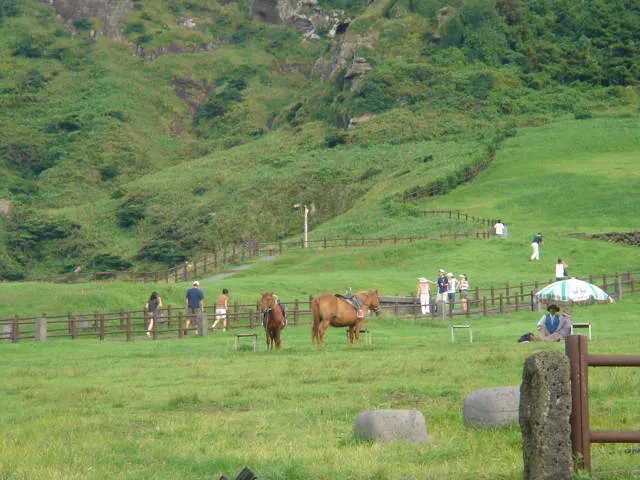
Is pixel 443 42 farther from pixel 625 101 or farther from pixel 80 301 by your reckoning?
pixel 80 301

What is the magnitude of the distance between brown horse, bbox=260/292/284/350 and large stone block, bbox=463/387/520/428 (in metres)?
15.4

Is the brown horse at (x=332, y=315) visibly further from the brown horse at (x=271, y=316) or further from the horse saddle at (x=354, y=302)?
the brown horse at (x=271, y=316)

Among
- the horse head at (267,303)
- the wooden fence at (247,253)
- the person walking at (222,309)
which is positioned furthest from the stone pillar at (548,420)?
the wooden fence at (247,253)

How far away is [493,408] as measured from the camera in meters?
17.1

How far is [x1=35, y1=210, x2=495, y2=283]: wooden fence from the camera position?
76438mm

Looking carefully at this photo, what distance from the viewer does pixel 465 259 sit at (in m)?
68.1

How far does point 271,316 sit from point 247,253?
52.2 metres

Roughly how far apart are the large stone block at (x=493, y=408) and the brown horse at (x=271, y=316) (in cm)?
1545

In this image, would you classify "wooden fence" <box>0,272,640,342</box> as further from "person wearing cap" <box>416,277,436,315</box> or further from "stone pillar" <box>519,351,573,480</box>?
"stone pillar" <box>519,351,573,480</box>

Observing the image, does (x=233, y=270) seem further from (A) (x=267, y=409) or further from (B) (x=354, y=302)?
(A) (x=267, y=409)

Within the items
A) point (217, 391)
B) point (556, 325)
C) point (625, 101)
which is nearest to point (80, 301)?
point (556, 325)

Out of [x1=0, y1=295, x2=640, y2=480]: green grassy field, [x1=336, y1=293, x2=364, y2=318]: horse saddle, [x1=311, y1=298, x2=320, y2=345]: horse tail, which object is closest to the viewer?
[x1=0, y1=295, x2=640, y2=480]: green grassy field

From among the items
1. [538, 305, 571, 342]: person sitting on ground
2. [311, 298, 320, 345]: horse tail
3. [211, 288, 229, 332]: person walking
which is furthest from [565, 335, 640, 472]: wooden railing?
[211, 288, 229, 332]: person walking

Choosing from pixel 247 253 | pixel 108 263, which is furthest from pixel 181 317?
pixel 108 263
